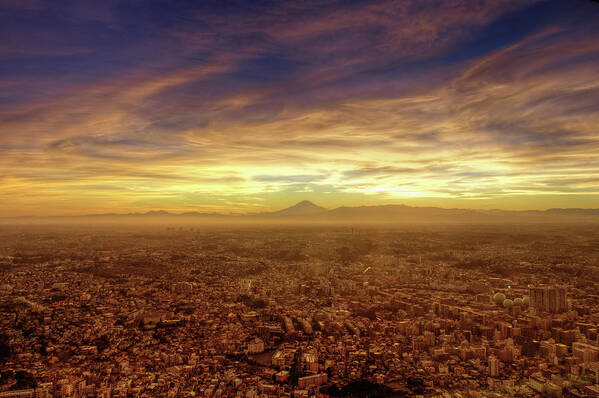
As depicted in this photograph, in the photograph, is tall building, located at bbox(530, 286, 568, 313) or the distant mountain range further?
the distant mountain range

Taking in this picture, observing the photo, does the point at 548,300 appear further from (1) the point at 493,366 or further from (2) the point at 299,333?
(2) the point at 299,333

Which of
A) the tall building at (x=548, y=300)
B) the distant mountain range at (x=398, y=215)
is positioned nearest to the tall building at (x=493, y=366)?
the tall building at (x=548, y=300)

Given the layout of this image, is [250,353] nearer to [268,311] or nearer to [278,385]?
[278,385]

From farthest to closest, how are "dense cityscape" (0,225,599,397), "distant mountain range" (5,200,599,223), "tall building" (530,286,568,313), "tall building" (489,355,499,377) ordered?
"distant mountain range" (5,200,599,223)
"tall building" (530,286,568,313)
"tall building" (489,355,499,377)
"dense cityscape" (0,225,599,397)

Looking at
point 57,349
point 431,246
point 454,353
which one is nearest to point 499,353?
point 454,353

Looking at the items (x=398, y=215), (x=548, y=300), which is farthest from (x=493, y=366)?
(x=398, y=215)

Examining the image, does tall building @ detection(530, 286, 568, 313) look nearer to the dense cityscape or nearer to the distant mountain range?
the dense cityscape

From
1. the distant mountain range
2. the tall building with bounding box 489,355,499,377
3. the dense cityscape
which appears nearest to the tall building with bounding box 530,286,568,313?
the dense cityscape
